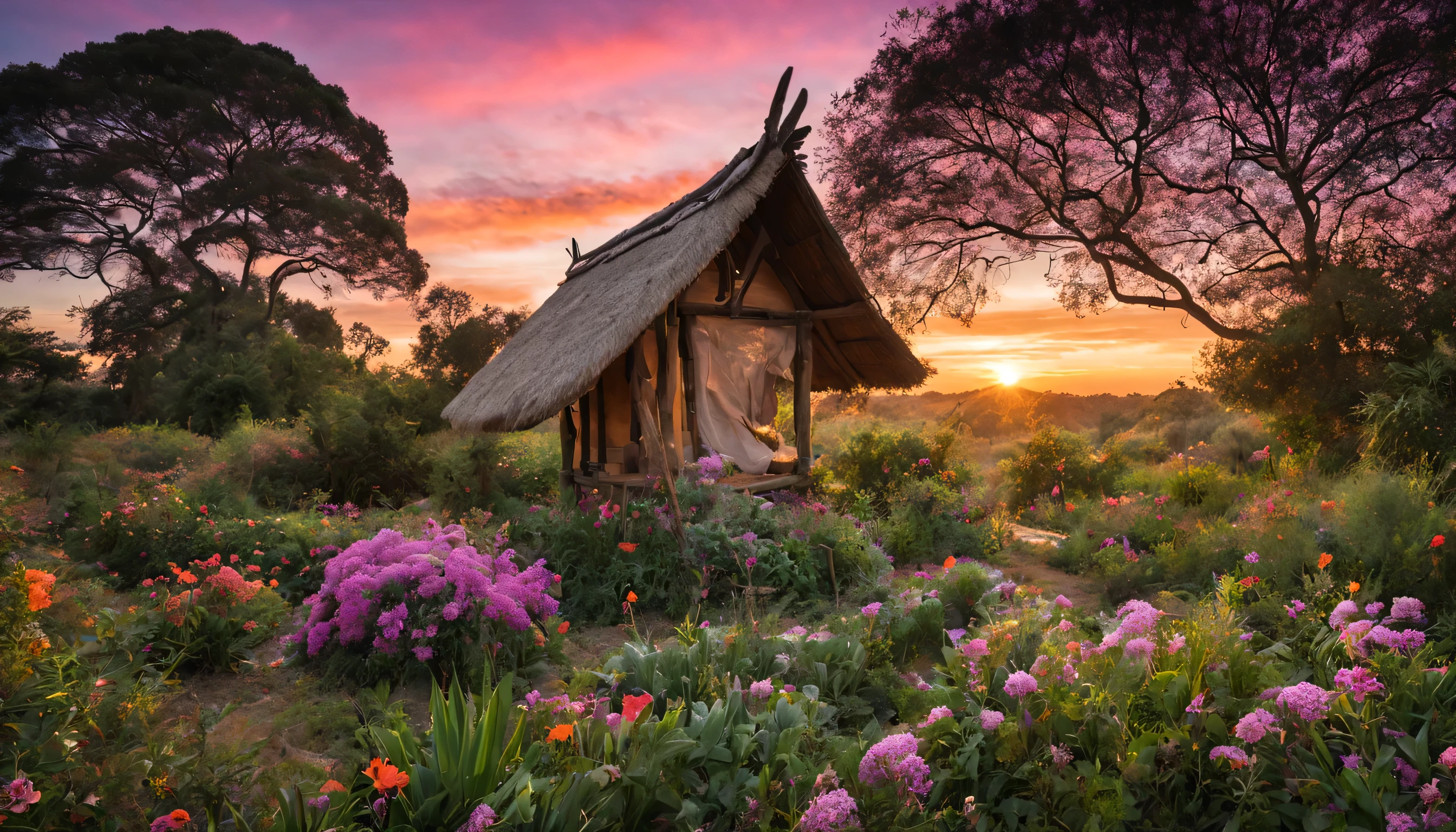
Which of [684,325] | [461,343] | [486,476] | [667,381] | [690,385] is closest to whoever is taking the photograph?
[667,381]

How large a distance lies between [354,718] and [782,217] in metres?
6.73

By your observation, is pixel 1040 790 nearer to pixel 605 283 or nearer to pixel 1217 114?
pixel 605 283

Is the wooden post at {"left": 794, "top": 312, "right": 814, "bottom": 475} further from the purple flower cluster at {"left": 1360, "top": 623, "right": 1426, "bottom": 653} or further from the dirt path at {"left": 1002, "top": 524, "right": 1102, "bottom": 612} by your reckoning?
the purple flower cluster at {"left": 1360, "top": 623, "right": 1426, "bottom": 653}

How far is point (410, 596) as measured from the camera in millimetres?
4059

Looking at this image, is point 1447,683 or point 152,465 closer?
point 1447,683

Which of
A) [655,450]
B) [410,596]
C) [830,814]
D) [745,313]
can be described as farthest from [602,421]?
[830,814]

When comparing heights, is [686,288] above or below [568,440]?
above

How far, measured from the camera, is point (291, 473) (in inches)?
459

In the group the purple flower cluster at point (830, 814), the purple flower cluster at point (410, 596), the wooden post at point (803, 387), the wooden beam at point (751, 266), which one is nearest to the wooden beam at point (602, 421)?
the wooden beam at point (751, 266)

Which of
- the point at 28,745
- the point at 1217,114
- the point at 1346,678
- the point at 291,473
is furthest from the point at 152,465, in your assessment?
the point at 1217,114

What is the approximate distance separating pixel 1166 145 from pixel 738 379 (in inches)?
435

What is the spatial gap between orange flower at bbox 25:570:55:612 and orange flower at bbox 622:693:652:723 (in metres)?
2.18

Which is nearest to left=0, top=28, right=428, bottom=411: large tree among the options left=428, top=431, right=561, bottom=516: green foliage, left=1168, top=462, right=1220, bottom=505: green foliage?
→ left=428, top=431, right=561, bottom=516: green foliage

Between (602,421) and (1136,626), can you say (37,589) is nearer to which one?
(1136,626)
